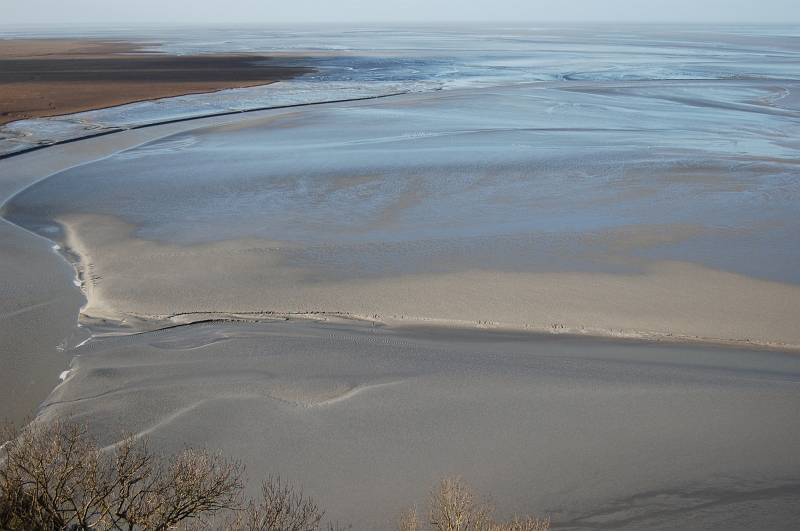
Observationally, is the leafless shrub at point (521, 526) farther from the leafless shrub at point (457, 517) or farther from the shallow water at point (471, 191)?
the shallow water at point (471, 191)

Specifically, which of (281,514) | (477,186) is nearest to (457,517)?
(281,514)

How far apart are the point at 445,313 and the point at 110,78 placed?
1650 inches

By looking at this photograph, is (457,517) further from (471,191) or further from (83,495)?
(471,191)

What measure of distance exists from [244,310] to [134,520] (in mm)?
6502

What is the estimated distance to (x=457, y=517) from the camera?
5.79m

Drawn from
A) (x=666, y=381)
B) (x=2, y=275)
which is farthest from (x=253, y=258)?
(x=666, y=381)

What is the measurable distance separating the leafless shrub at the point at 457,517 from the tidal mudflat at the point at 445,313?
365mm

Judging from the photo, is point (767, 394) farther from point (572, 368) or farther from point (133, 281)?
point (133, 281)

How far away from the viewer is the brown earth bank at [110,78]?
3488 cm

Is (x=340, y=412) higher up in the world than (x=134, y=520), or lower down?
lower down

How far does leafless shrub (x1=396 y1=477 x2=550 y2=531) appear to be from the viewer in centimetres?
570

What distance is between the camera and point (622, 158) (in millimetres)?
21578

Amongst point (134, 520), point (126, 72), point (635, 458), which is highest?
point (126, 72)

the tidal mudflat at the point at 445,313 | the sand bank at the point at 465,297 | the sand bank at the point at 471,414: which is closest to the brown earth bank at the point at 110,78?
the tidal mudflat at the point at 445,313
